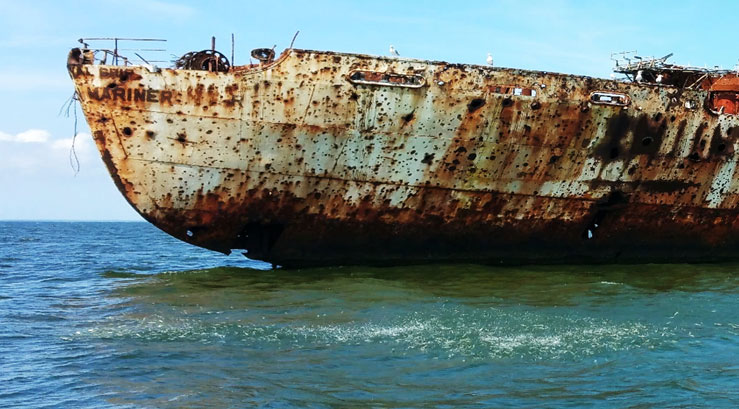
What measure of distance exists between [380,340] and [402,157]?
4557 millimetres

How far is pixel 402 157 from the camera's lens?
40.4 feet

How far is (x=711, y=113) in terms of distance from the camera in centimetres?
1379

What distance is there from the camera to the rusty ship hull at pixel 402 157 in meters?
11.7

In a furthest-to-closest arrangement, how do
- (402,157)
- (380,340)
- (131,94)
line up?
(402,157)
(131,94)
(380,340)

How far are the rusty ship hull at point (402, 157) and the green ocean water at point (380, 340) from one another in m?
0.73

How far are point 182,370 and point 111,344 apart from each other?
1488 millimetres

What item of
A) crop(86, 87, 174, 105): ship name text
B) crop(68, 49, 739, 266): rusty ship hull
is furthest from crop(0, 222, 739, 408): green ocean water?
crop(86, 87, 174, 105): ship name text

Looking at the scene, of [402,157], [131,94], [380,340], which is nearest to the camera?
[380,340]

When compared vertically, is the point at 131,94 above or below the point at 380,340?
above

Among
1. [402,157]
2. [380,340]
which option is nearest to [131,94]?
[402,157]

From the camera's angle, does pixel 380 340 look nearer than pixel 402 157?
Yes

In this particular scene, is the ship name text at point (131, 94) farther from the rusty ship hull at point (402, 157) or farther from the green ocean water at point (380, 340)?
the green ocean water at point (380, 340)

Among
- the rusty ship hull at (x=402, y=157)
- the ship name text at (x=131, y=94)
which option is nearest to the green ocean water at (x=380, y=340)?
the rusty ship hull at (x=402, y=157)

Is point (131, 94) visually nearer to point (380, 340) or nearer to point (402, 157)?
point (402, 157)
